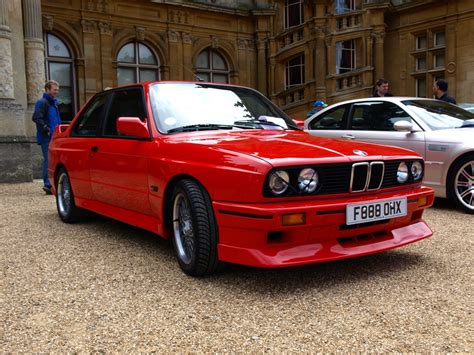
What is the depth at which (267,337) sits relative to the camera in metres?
2.55

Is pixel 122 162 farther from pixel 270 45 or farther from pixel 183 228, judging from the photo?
pixel 270 45

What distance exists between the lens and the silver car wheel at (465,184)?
5922 millimetres

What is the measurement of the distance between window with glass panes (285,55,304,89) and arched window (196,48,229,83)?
107 inches

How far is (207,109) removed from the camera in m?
4.32

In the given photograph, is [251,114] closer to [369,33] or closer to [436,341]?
[436,341]

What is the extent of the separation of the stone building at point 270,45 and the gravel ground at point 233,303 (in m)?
14.9

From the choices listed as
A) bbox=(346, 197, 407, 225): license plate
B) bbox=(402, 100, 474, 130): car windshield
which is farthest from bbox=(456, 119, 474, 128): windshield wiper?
bbox=(346, 197, 407, 225): license plate

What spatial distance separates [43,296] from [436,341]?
2.41 meters

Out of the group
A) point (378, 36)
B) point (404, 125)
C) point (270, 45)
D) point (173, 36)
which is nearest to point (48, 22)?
point (173, 36)

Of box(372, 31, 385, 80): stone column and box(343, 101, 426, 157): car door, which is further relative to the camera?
box(372, 31, 385, 80): stone column

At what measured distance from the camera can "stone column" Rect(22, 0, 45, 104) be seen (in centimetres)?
1244

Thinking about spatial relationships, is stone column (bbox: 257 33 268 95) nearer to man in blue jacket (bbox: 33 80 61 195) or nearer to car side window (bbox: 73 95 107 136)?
man in blue jacket (bbox: 33 80 61 195)

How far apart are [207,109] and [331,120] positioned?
12.0ft

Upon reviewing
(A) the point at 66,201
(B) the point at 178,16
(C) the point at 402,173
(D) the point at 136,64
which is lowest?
(A) the point at 66,201
